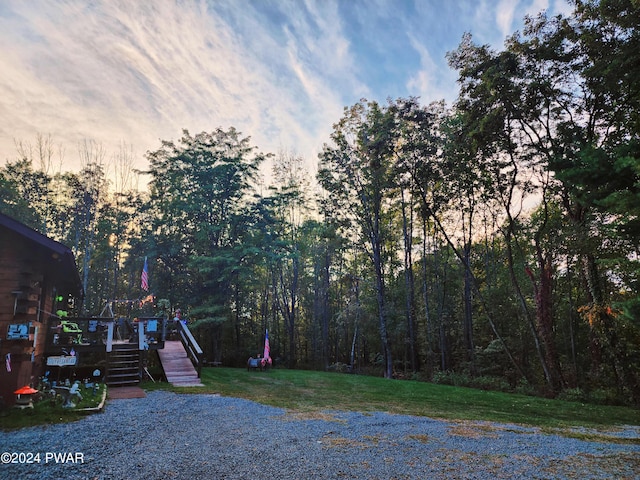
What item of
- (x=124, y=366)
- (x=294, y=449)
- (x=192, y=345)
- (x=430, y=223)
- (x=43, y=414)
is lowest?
(x=294, y=449)

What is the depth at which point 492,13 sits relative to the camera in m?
9.62

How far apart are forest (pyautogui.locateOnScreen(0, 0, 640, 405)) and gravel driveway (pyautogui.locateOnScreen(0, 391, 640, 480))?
12.5 feet

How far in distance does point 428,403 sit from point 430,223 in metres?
14.9

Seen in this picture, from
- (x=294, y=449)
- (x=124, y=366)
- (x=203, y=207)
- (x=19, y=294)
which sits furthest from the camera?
(x=203, y=207)

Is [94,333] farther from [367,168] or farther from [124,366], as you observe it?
[367,168]

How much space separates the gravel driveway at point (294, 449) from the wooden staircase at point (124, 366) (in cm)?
318

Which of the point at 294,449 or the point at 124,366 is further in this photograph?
the point at 124,366

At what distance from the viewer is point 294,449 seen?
4.74 meters

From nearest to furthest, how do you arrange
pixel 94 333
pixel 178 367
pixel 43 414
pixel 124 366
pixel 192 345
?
pixel 43 414 → pixel 94 333 → pixel 124 366 → pixel 178 367 → pixel 192 345

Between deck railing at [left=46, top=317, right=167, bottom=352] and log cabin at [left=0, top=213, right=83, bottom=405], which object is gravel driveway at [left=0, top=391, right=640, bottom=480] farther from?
deck railing at [left=46, top=317, right=167, bottom=352]

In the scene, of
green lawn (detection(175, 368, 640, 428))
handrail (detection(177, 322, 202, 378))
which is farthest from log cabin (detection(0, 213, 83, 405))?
handrail (detection(177, 322, 202, 378))

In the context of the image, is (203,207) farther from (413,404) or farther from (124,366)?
(413,404)

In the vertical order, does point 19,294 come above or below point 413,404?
above

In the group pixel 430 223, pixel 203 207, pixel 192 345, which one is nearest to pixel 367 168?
pixel 430 223
